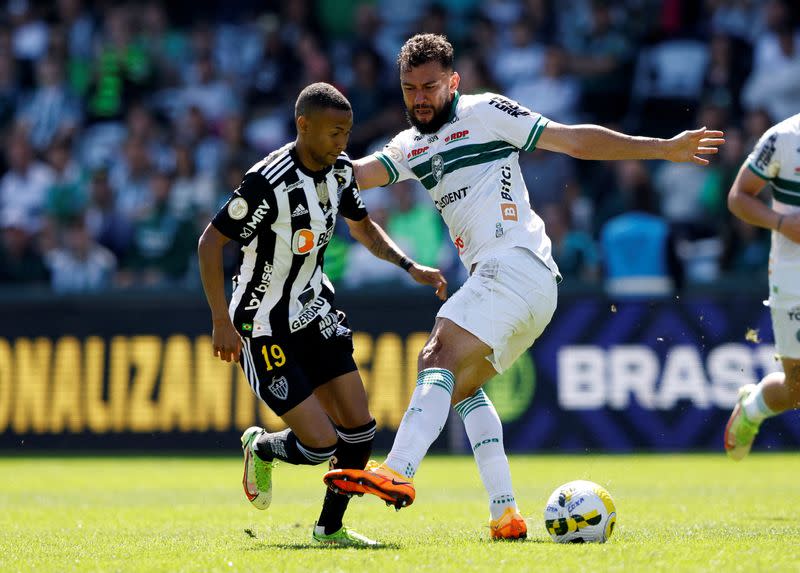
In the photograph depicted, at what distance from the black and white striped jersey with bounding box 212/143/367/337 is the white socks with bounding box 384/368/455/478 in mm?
909

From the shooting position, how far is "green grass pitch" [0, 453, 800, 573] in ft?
19.8

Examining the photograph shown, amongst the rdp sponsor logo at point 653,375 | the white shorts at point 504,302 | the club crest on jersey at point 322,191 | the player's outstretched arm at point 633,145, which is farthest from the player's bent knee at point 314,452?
the rdp sponsor logo at point 653,375

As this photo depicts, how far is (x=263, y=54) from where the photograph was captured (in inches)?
749

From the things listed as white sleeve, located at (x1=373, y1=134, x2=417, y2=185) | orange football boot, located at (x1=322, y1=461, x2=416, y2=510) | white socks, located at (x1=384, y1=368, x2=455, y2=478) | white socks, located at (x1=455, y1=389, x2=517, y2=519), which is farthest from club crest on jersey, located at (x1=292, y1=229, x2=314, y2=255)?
orange football boot, located at (x1=322, y1=461, x2=416, y2=510)

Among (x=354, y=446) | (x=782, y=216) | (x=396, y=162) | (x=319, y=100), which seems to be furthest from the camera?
(x=782, y=216)

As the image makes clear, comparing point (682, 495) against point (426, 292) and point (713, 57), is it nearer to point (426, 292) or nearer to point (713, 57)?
point (426, 292)

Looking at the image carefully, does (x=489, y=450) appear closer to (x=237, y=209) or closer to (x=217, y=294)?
(x=217, y=294)

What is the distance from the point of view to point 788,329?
8.02 metres

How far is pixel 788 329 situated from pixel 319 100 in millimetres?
3351

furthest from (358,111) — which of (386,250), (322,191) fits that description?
(322,191)

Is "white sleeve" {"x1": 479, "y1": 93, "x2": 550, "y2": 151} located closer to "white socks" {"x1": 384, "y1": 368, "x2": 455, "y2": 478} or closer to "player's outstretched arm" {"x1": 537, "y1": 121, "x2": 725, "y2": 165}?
"player's outstretched arm" {"x1": 537, "y1": 121, "x2": 725, "y2": 165}

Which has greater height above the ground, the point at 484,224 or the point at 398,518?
the point at 484,224

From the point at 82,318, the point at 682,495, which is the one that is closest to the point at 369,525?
the point at 682,495

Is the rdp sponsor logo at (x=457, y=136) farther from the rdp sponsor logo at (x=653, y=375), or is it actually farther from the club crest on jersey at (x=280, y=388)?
the rdp sponsor logo at (x=653, y=375)
